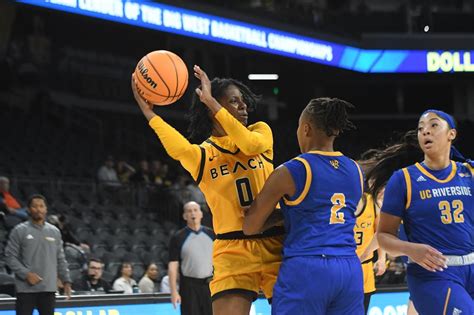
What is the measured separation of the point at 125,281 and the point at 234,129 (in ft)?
24.1

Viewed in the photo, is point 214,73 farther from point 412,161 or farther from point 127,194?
point 412,161

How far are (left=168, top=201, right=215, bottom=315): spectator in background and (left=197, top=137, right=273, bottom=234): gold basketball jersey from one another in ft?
15.2

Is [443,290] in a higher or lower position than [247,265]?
lower

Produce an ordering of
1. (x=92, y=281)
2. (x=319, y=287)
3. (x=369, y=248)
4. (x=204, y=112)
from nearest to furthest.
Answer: (x=319, y=287)
(x=204, y=112)
(x=369, y=248)
(x=92, y=281)

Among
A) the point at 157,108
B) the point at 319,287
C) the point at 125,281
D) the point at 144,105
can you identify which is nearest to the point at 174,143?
the point at 144,105

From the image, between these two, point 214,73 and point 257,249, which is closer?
point 257,249

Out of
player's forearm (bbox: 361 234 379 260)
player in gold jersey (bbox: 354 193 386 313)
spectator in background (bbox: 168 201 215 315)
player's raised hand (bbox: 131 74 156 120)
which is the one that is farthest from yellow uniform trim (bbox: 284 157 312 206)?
spectator in background (bbox: 168 201 215 315)

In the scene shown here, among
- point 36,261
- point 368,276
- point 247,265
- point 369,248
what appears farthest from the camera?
point 36,261

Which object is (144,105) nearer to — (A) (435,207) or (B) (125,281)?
(A) (435,207)

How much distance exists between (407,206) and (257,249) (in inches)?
38.1

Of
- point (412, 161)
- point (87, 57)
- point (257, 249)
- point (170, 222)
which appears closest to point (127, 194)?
point (170, 222)

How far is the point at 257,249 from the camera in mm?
5211

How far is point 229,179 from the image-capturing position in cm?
532

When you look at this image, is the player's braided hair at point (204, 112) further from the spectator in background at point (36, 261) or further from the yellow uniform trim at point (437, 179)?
the spectator in background at point (36, 261)
